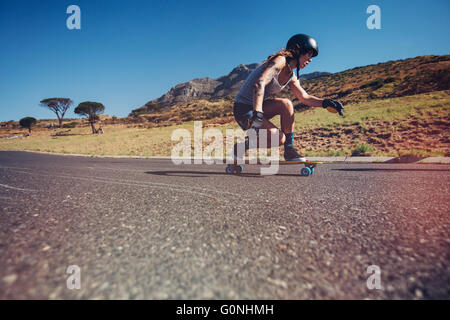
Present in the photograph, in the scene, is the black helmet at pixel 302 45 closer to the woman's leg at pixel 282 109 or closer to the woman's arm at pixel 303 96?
the woman's arm at pixel 303 96

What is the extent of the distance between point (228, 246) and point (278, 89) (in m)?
3.34

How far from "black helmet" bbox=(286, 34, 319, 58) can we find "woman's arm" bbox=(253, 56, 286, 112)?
30 centimetres

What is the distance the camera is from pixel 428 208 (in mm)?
1871

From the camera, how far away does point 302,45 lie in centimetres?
Answer: 366

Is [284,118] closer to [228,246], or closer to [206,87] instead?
[228,246]

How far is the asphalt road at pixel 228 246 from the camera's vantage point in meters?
0.88

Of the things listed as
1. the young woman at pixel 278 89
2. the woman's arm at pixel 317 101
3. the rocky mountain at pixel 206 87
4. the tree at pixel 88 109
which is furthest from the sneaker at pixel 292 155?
the rocky mountain at pixel 206 87

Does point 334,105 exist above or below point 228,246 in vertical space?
above

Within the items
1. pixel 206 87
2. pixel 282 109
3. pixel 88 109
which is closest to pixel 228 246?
pixel 282 109

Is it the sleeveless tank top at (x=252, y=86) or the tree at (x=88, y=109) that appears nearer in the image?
the sleeveless tank top at (x=252, y=86)

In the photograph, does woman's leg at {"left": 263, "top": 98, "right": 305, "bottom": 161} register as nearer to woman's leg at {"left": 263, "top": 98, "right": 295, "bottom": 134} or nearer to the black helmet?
woman's leg at {"left": 263, "top": 98, "right": 295, "bottom": 134}
